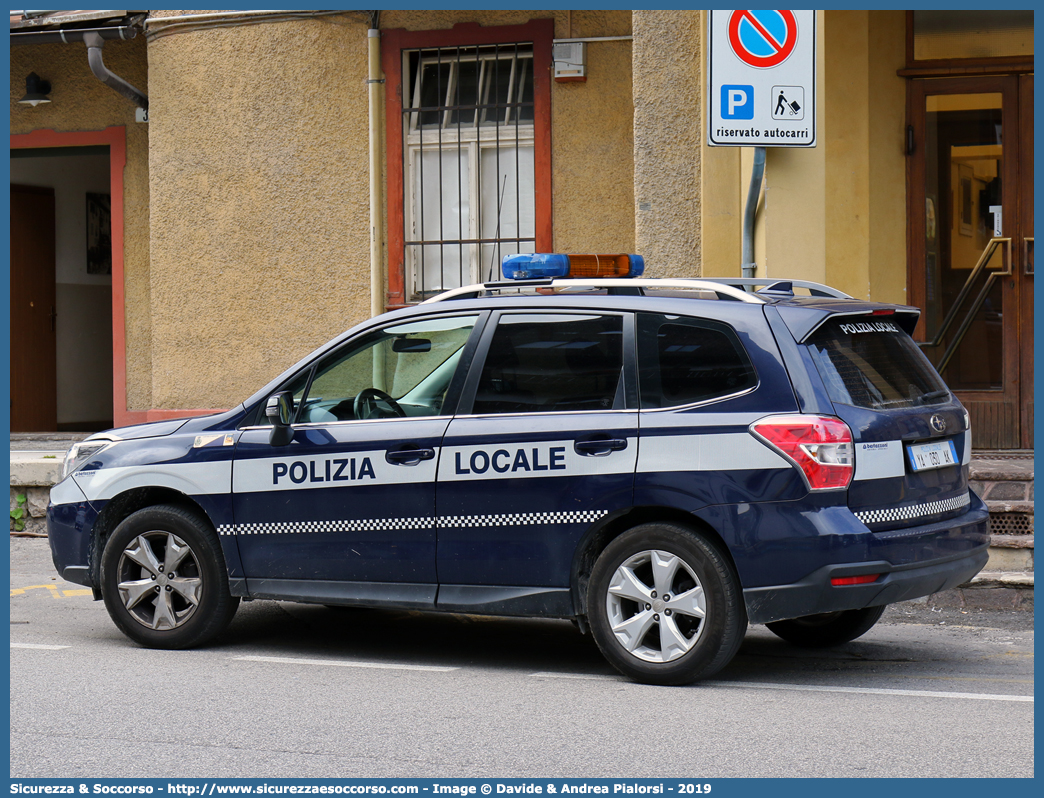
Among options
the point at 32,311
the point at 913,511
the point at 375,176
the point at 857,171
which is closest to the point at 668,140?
the point at 857,171

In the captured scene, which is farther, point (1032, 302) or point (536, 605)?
point (1032, 302)

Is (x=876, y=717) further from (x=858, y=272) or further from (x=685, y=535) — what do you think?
(x=858, y=272)

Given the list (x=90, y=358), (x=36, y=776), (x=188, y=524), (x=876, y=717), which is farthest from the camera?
(x=90, y=358)

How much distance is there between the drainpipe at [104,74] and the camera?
12.0m

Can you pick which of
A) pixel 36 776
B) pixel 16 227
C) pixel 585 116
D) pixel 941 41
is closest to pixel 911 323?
pixel 36 776

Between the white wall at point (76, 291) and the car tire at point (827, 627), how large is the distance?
11.7 m

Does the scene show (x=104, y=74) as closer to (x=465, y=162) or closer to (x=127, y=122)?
(x=127, y=122)

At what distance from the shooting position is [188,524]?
20.2 ft

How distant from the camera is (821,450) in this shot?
16.5 ft

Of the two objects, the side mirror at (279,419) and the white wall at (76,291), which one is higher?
the white wall at (76,291)

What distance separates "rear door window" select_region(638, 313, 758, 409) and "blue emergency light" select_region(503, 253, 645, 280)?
2.64 ft

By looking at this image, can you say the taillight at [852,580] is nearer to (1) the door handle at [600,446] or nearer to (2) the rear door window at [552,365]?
(1) the door handle at [600,446]

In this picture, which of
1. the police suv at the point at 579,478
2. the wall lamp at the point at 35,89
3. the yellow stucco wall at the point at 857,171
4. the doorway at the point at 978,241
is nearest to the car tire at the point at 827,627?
the police suv at the point at 579,478

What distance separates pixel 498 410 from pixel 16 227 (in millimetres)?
11400
